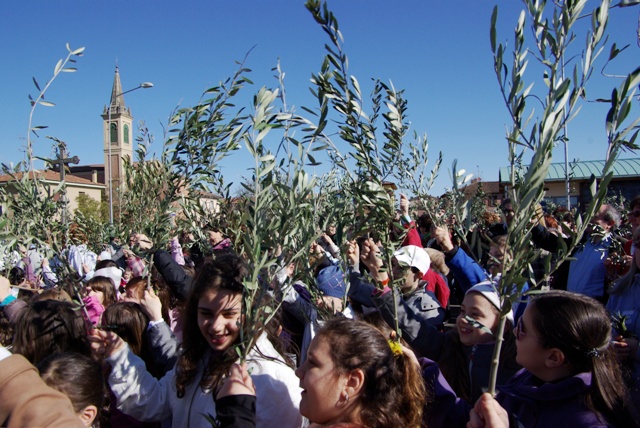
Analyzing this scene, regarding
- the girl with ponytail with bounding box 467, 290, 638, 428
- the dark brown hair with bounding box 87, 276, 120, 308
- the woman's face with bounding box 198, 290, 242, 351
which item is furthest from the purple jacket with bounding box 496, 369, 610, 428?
the dark brown hair with bounding box 87, 276, 120, 308

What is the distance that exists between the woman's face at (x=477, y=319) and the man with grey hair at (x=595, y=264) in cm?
259

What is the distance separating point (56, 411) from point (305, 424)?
1.56 m

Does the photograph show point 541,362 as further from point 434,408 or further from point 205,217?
point 205,217

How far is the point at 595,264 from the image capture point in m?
5.39

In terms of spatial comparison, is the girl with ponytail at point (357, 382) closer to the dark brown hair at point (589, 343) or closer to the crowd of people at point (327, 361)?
the crowd of people at point (327, 361)

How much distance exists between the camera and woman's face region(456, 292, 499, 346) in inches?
123

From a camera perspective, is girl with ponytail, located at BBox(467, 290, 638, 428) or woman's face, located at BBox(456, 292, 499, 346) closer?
girl with ponytail, located at BBox(467, 290, 638, 428)

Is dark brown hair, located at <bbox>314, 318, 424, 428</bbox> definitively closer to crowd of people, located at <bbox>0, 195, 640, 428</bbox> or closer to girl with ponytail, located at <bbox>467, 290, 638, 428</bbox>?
crowd of people, located at <bbox>0, 195, 640, 428</bbox>

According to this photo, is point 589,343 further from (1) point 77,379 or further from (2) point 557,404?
(1) point 77,379

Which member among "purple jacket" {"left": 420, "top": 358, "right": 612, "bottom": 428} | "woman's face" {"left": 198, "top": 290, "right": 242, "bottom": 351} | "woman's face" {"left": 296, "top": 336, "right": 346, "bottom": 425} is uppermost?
"woman's face" {"left": 198, "top": 290, "right": 242, "bottom": 351}

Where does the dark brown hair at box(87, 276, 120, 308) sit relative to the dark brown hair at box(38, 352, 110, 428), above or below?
above

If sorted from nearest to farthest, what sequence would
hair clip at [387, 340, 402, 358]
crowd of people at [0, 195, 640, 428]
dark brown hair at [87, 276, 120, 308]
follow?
crowd of people at [0, 195, 640, 428], hair clip at [387, 340, 402, 358], dark brown hair at [87, 276, 120, 308]

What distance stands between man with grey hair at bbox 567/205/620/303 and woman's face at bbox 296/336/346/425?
3.97 m

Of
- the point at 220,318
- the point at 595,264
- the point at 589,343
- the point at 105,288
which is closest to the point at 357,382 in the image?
the point at 220,318
